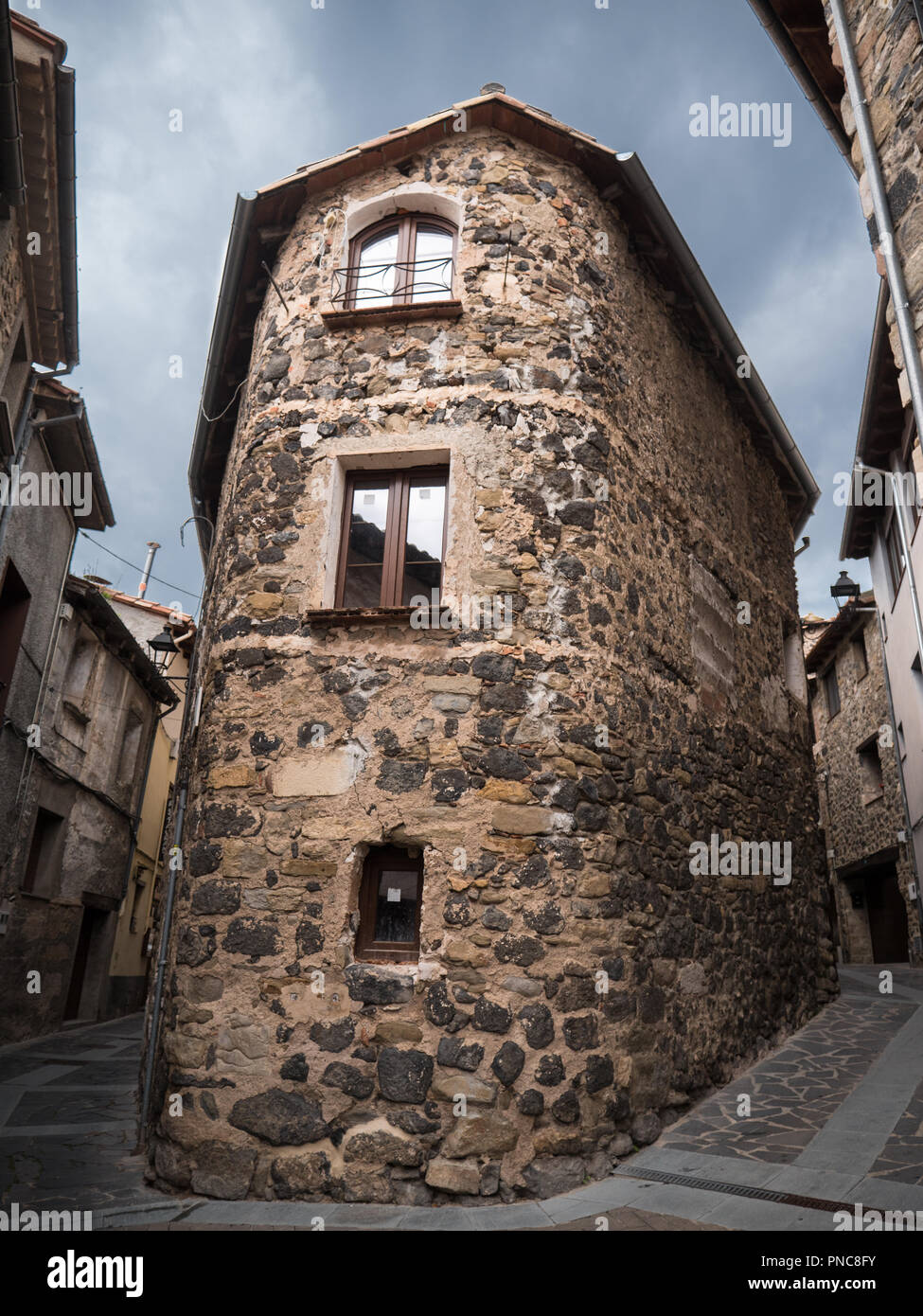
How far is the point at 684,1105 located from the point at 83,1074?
6.01 m

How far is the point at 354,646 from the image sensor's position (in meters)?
5.75

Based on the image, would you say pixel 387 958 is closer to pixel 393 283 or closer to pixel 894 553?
pixel 393 283

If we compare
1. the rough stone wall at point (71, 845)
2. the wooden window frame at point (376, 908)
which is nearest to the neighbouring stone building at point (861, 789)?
the wooden window frame at point (376, 908)

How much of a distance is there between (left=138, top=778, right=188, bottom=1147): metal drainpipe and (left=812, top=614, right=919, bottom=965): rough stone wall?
11.1 meters

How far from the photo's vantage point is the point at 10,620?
10031mm

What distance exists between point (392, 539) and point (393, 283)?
222 cm

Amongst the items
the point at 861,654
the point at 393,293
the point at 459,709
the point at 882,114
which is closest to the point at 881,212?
the point at 882,114

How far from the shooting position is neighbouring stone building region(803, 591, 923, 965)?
46.8 ft

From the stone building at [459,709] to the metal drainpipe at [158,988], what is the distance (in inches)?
9.0

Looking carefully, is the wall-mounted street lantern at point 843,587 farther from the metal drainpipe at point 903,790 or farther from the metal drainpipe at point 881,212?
the metal drainpipe at point 881,212

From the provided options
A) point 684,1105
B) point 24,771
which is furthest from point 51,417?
point 684,1105

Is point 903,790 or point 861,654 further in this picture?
point 861,654

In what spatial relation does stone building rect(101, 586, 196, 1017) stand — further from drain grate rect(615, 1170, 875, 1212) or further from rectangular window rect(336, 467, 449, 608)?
drain grate rect(615, 1170, 875, 1212)
